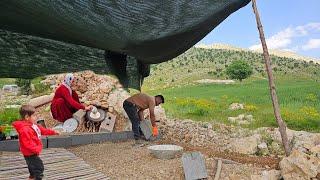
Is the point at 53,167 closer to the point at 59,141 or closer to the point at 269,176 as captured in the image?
the point at 59,141

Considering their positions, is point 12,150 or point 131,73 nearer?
point 131,73

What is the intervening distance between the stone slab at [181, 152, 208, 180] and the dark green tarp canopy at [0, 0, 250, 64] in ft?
9.20

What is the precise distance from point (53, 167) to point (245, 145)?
184 inches

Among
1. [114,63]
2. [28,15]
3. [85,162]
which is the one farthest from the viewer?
[85,162]

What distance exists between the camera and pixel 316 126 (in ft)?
48.6

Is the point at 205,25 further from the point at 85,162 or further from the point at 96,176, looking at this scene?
the point at 85,162

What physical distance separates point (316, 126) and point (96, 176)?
10.7 m

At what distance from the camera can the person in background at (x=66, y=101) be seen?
27.4 feet

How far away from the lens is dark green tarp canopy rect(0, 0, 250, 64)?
8.54ft

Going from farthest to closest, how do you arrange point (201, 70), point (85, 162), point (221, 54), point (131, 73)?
point (221, 54) < point (201, 70) < point (85, 162) < point (131, 73)

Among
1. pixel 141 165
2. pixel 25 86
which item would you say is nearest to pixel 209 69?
pixel 25 86

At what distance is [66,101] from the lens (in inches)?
340

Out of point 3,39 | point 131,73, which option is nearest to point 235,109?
point 131,73

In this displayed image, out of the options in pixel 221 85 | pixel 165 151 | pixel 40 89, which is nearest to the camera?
pixel 165 151
